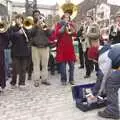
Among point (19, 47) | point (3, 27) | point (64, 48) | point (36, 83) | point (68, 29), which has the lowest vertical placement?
point (36, 83)

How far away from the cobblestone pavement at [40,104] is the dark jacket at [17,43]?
0.81 m

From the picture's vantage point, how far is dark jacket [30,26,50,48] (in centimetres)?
863

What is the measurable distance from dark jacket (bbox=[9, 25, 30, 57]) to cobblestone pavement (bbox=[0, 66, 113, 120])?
81 centimetres

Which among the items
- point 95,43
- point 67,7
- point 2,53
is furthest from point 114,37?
point 2,53

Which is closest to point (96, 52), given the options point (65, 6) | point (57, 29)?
point (57, 29)

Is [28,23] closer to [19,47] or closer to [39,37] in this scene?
[39,37]

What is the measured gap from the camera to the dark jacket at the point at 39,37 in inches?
340

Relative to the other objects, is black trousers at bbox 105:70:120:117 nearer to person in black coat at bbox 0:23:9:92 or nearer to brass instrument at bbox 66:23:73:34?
person in black coat at bbox 0:23:9:92

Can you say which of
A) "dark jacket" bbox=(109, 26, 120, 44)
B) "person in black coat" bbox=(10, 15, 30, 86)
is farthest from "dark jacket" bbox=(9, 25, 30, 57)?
"dark jacket" bbox=(109, 26, 120, 44)

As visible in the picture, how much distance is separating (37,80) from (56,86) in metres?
0.46

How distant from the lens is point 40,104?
7051mm

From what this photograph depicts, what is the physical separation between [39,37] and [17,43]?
2.05ft

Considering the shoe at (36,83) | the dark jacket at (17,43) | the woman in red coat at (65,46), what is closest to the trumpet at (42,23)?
the woman in red coat at (65,46)

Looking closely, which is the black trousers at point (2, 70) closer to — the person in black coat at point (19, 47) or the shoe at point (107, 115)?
the person in black coat at point (19, 47)
